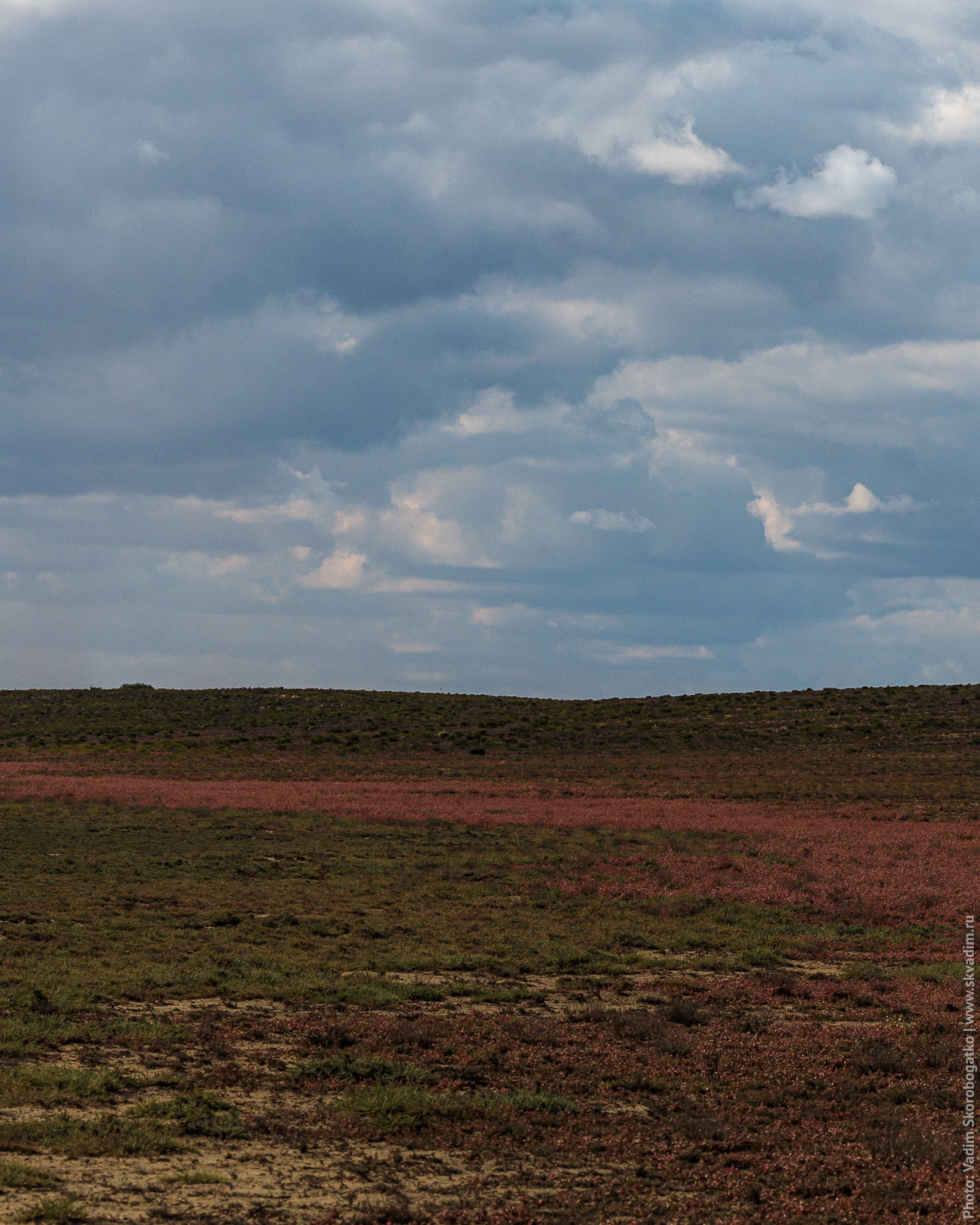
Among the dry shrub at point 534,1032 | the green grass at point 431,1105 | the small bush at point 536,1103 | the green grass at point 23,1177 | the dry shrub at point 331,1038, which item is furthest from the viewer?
the dry shrub at point 534,1032

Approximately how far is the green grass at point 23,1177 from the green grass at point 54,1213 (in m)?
0.52

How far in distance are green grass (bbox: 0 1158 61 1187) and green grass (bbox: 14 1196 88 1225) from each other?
20.5 inches

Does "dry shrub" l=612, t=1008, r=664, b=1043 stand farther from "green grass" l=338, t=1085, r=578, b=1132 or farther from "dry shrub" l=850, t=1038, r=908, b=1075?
"green grass" l=338, t=1085, r=578, b=1132

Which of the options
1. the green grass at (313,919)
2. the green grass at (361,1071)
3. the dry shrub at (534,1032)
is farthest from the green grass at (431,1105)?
the green grass at (313,919)

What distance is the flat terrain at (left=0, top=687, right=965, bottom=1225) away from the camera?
32.2ft

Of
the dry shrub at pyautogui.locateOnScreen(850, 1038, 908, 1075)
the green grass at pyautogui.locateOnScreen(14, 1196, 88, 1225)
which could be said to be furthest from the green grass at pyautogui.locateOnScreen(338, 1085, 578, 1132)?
the dry shrub at pyautogui.locateOnScreen(850, 1038, 908, 1075)

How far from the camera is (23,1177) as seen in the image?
362 inches

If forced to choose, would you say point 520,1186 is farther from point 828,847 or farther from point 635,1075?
point 828,847

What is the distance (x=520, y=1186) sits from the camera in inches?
383

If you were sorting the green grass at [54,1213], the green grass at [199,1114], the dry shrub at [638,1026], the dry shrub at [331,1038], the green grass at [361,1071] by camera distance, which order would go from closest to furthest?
the green grass at [54,1213] → the green grass at [199,1114] → the green grass at [361,1071] → the dry shrub at [331,1038] → the dry shrub at [638,1026]

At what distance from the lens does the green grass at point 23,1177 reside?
9.13 metres

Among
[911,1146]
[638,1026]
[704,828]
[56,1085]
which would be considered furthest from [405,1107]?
[704,828]

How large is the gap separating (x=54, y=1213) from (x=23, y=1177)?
886mm

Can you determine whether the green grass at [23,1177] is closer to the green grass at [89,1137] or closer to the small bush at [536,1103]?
the green grass at [89,1137]
